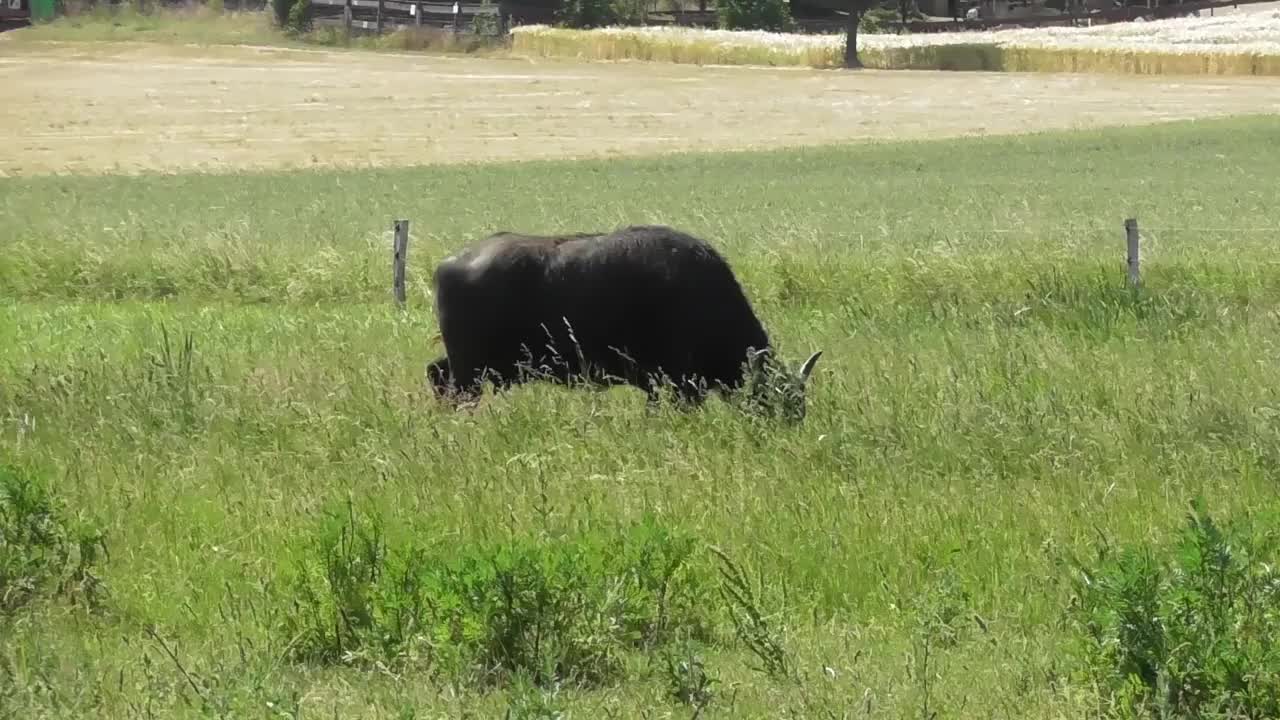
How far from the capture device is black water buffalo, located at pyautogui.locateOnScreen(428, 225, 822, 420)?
10.9m

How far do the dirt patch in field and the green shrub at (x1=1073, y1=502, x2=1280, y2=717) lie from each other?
37.2m

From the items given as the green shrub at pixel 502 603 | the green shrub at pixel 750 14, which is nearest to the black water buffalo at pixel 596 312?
the green shrub at pixel 502 603

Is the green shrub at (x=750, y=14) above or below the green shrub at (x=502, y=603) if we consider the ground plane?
above

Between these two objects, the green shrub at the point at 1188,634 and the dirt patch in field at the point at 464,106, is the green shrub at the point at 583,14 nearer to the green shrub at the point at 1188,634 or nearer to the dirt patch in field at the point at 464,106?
the dirt patch in field at the point at 464,106

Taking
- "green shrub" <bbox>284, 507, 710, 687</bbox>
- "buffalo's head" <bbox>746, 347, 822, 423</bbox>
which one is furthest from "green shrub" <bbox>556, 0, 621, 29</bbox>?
"green shrub" <bbox>284, 507, 710, 687</bbox>

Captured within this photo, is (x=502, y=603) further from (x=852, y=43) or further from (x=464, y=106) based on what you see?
(x=852, y=43)

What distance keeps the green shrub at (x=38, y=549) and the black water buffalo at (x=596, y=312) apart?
12.0ft

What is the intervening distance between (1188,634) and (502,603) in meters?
2.33

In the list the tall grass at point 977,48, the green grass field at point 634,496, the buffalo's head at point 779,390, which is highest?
the tall grass at point 977,48

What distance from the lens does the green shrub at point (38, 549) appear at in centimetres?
707

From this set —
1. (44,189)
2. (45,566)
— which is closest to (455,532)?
(45,566)

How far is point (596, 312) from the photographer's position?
1093 cm

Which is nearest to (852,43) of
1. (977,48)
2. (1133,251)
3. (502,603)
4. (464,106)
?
(977,48)

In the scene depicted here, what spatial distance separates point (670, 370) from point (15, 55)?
230ft
